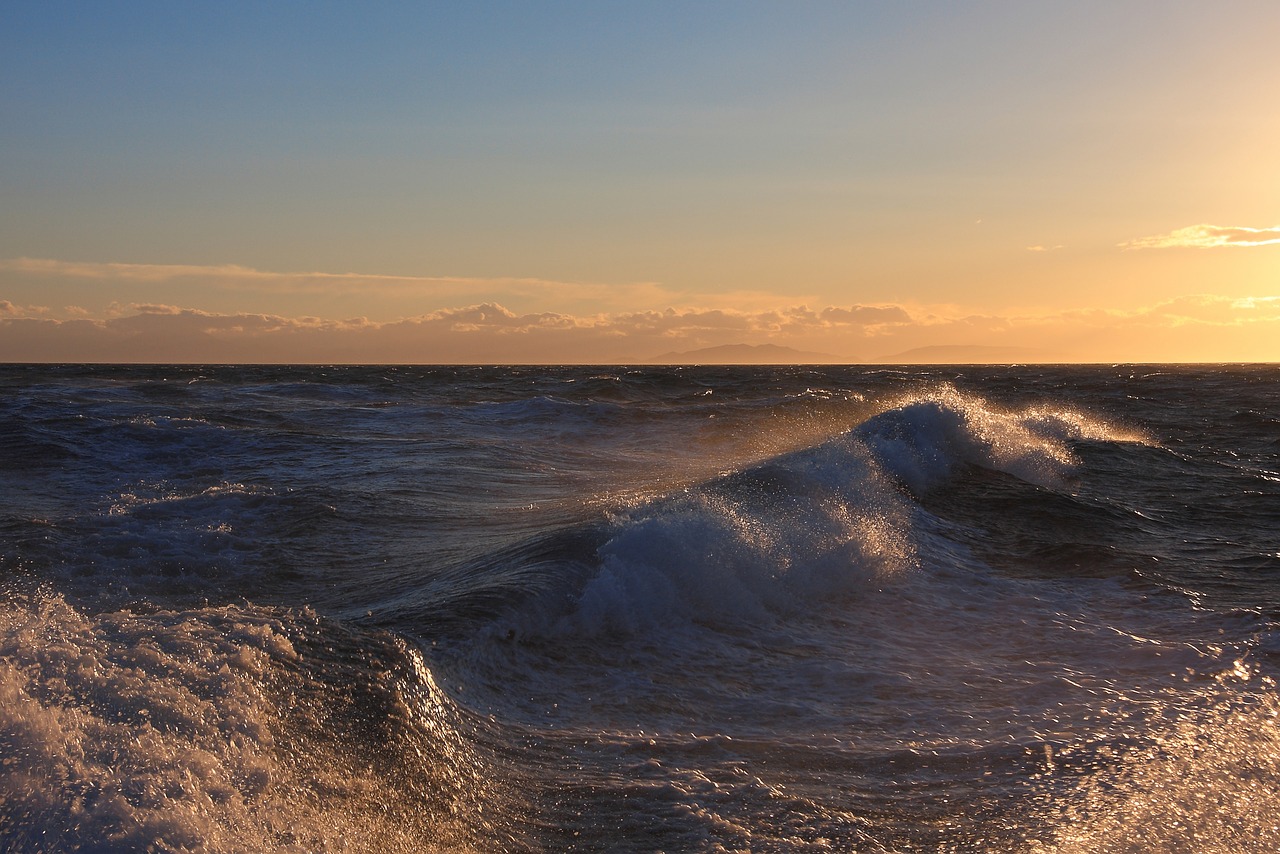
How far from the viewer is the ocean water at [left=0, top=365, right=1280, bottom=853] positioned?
11.5ft

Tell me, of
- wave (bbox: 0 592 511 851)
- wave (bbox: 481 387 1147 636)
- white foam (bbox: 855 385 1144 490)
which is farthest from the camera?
white foam (bbox: 855 385 1144 490)

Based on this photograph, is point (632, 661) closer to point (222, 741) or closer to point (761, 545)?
point (761, 545)

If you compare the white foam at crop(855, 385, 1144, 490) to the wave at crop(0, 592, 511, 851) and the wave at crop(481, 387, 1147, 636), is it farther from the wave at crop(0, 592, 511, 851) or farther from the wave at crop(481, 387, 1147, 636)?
the wave at crop(0, 592, 511, 851)

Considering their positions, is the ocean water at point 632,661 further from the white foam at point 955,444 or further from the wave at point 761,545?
the white foam at point 955,444

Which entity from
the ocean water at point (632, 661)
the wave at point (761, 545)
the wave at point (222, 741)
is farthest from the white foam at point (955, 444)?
the wave at point (222, 741)

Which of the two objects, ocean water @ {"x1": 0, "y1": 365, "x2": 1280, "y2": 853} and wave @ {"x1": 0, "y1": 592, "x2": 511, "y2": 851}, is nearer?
wave @ {"x1": 0, "y1": 592, "x2": 511, "y2": 851}

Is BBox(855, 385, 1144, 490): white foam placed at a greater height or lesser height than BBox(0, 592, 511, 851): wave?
greater

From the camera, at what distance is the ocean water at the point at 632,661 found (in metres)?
3.50

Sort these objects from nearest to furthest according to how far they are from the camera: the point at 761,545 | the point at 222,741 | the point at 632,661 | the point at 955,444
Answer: the point at 222,741 → the point at 632,661 → the point at 761,545 → the point at 955,444

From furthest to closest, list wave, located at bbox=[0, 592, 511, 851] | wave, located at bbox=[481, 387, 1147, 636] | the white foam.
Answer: the white foam → wave, located at bbox=[481, 387, 1147, 636] → wave, located at bbox=[0, 592, 511, 851]

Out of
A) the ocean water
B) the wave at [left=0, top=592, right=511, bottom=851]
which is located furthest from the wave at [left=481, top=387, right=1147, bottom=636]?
the wave at [left=0, top=592, right=511, bottom=851]

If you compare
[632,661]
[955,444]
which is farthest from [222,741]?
[955,444]

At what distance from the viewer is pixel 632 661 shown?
548cm

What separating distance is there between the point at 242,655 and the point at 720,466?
9944 millimetres
